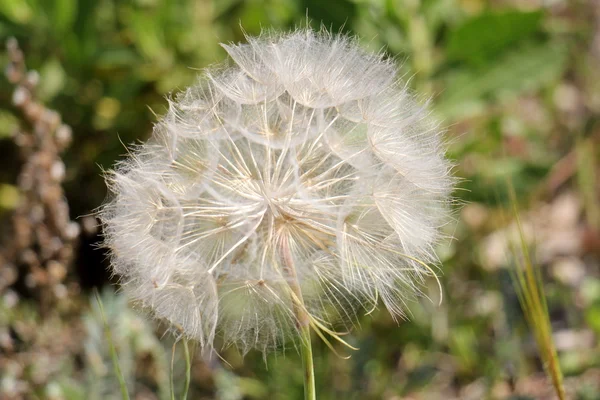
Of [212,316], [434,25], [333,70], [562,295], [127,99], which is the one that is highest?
[434,25]

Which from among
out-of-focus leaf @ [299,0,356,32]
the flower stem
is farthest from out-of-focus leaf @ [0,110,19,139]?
the flower stem

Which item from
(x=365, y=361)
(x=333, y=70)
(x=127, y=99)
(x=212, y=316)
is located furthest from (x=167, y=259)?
(x=127, y=99)

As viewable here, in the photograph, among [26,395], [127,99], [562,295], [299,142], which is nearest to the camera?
A: [299,142]

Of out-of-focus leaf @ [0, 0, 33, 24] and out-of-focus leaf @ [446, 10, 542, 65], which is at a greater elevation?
→ out-of-focus leaf @ [446, 10, 542, 65]

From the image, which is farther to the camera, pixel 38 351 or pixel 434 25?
pixel 434 25

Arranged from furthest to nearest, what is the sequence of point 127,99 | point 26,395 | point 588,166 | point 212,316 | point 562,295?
point 588,166, point 127,99, point 562,295, point 26,395, point 212,316

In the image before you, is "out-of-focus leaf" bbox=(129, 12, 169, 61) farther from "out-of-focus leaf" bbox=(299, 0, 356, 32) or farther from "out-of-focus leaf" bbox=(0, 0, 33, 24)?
"out-of-focus leaf" bbox=(299, 0, 356, 32)

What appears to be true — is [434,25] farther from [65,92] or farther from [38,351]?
[38,351]
